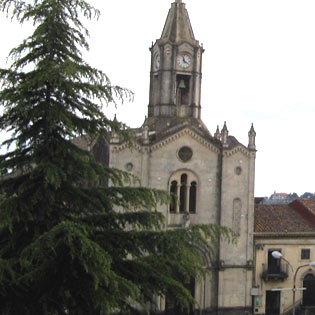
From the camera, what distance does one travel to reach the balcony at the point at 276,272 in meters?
39.0

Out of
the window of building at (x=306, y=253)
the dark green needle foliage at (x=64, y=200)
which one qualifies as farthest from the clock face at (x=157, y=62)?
the dark green needle foliage at (x=64, y=200)

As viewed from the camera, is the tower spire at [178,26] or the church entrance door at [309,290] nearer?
the tower spire at [178,26]

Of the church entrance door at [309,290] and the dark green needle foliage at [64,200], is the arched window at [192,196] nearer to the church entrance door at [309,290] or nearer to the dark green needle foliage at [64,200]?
the church entrance door at [309,290]

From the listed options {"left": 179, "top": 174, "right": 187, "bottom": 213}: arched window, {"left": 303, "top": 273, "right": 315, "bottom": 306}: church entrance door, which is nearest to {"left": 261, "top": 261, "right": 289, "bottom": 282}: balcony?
{"left": 303, "top": 273, "right": 315, "bottom": 306}: church entrance door

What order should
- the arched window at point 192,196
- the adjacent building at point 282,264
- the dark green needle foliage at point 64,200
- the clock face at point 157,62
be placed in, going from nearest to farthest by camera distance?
the dark green needle foliage at point 64,200, the arched window at point 192,196, the adjacent building at point 282,264, the clock face at point 157,62

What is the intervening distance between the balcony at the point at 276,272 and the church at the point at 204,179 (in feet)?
5.11

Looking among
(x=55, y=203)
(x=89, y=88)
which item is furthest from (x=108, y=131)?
(x=55, y=203)

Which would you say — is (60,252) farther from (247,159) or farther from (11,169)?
(247,159)

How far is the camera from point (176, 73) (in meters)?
39.2

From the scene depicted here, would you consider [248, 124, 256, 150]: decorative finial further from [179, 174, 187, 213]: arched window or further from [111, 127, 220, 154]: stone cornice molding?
[179, 174, 187, 213]: arched window

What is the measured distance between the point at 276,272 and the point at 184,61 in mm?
15854

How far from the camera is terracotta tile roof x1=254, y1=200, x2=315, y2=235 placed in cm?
3996

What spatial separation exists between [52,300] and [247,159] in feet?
87.3

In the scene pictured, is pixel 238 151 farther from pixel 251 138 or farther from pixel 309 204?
pixel 309 204
